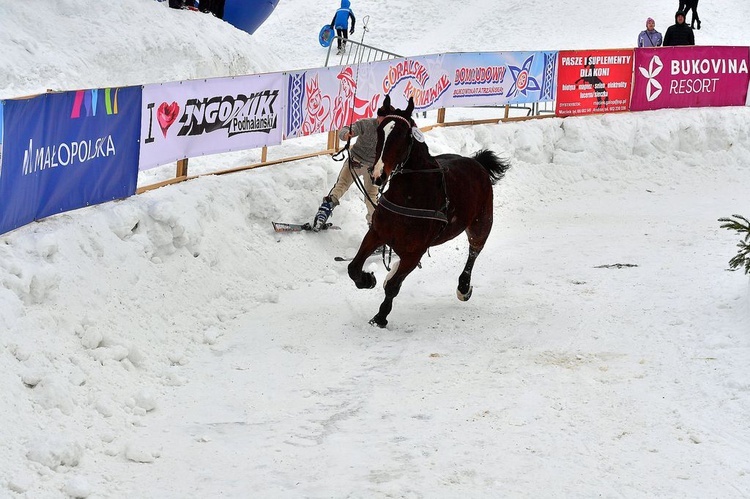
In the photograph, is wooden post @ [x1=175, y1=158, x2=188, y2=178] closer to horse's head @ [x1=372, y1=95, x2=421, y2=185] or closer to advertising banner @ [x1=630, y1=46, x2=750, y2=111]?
horse's head @ [x1=372, y1=95, x2=421, y2=185]

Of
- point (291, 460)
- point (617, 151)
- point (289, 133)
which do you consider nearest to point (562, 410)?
point (291, 460)

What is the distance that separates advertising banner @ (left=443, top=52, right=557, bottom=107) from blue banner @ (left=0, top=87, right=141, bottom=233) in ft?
28.2

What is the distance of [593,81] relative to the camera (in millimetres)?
20125

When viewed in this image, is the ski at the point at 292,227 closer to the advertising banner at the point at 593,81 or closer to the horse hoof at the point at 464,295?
the horse hoof at the point at 464,295

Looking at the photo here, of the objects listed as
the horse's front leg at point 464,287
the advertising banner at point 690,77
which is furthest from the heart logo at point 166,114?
the advertising banner at point 690,77

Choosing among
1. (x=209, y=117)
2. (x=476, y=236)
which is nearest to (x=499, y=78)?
(x=209, y=117)

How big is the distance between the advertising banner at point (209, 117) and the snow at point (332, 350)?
0.43m

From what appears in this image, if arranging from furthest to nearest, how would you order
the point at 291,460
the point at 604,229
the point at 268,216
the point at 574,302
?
the point at 604,229 → the point at 268,216 → the point at 574,302 → the point at 291,460

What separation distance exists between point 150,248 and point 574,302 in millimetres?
4358

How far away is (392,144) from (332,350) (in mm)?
1987

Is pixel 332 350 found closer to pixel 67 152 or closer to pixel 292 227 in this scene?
pixel 67 152

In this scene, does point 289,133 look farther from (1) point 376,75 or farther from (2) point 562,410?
(2) point 562,410

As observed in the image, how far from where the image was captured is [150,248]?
9.83 m

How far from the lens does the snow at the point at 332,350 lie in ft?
21.1
